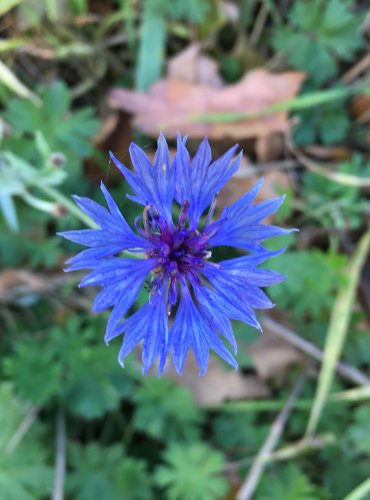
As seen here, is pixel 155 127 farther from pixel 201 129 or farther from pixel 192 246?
pixel 192 246

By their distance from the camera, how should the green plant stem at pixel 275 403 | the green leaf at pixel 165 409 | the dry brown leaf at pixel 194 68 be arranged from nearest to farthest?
1. the green leaf at pixel 165 409
2. the green plant stem at pixel 275 403
3. the dry brown leaf at pixel 194 68

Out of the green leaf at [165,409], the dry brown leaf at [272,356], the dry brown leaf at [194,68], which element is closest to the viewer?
the green leaf at [165,409]

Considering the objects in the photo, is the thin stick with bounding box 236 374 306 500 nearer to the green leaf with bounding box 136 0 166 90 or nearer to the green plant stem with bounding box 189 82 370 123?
the green plant stem with bounding box 189 82 370 123

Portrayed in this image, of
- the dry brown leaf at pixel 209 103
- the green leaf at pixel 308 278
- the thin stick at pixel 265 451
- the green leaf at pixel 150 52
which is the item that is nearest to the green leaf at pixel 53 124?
the dry brown leaf at pixel 209 103

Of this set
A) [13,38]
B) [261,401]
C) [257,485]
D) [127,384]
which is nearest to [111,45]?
[13,38]

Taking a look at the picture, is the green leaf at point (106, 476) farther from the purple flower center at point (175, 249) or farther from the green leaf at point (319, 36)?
the green leaf at point (319, 36)

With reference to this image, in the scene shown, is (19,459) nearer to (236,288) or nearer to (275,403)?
(275,403)

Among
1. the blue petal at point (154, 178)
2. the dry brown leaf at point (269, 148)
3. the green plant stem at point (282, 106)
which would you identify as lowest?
the blue petal at point (154, 178)
